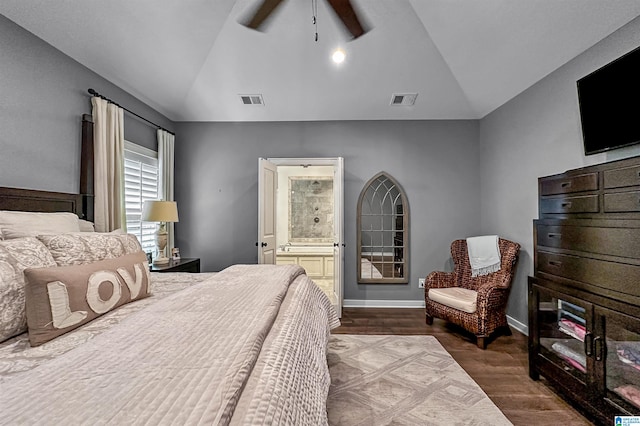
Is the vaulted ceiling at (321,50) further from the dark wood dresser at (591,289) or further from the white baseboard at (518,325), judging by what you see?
the white baseboard at (518,325)

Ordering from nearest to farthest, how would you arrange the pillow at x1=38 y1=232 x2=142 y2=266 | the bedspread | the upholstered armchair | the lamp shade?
the bedspread
the pillow at x1=38 y1=232 x2=142 y2=266
the upholstered armchair
the lamp shade

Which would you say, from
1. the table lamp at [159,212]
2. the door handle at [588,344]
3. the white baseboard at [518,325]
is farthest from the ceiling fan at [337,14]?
the white baseboard at [518,325]

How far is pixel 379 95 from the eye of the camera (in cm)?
431

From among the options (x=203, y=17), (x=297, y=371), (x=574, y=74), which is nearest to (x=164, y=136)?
(x=203, y=17)

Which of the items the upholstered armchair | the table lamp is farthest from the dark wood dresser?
the table lamp

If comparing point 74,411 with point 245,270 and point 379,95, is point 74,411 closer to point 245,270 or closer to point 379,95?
point 245,270

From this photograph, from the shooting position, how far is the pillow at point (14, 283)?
4.25 feet

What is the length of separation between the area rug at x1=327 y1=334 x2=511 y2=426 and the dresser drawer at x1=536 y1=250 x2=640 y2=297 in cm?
103

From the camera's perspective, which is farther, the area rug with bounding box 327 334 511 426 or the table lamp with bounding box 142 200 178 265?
the table lamp with bounding box 142 200 178 265

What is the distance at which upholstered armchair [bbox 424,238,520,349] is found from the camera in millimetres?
3336

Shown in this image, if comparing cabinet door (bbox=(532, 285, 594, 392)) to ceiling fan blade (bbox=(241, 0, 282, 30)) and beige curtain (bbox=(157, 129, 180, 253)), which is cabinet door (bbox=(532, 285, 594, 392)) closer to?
ceiling fan blade (bbox=(241, 0, 282, 30))

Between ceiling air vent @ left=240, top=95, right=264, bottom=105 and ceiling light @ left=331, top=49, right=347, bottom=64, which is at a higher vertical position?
ceiling light @ left=331, top=49, right=347, bottom=64

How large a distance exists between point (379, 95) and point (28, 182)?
3.71 meters

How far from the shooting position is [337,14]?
8.02 feet
